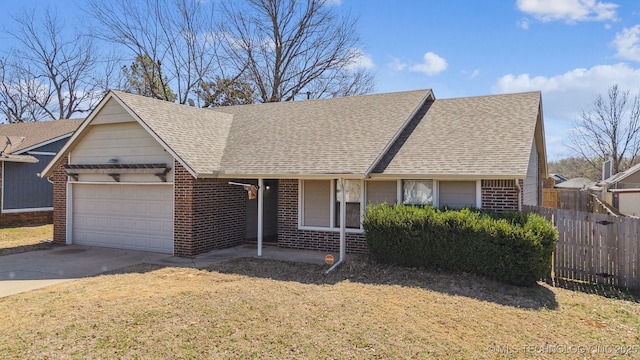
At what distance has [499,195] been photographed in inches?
389

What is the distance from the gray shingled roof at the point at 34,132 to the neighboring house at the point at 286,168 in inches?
259

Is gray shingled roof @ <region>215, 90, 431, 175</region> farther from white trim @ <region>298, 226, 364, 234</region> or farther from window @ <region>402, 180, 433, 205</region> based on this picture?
white trim @ <region>298, 226, 364, 234</region>

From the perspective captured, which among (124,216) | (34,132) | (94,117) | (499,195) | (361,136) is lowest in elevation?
(124,216)

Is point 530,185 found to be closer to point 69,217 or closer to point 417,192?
point 417,192

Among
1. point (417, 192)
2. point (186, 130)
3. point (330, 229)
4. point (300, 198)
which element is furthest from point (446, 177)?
point (186, 130)

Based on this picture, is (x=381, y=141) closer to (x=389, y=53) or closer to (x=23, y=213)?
(x=389, y=53)

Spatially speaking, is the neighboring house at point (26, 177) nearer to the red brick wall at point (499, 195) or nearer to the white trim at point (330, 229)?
the white trim at point (330, 229)

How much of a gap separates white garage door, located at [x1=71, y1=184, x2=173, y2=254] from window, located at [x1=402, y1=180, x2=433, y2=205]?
636 cm

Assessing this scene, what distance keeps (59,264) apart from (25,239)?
221 inches

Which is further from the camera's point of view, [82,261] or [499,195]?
[82,261]

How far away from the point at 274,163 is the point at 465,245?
5364 millimetres

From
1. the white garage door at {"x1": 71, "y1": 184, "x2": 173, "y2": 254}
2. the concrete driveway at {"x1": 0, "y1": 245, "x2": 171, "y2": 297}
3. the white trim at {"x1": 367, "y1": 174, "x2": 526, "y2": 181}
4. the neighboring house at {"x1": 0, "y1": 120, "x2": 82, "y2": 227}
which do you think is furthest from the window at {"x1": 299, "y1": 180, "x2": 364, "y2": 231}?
the neighboring house at {"x1": 0, "y1": 120, "x2": 82, "y2": 227}

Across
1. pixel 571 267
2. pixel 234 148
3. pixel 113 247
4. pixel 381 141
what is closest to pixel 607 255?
pixel 571 267

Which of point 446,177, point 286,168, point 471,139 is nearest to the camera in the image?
point 446,177
